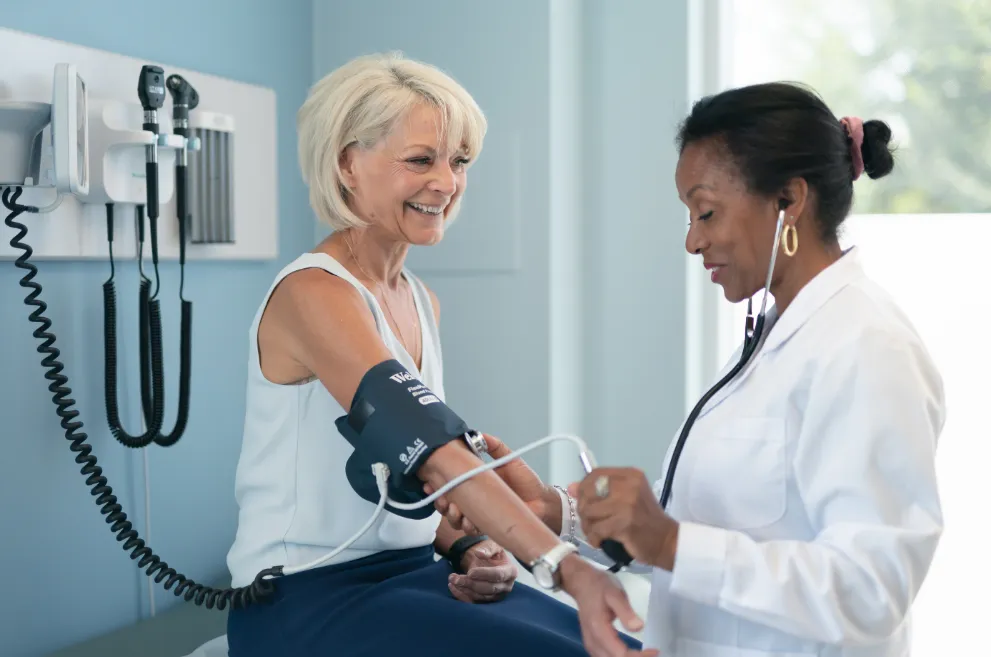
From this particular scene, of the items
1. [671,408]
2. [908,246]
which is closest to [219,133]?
[671,408]

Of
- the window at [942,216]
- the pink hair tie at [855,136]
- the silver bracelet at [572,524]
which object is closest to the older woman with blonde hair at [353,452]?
the silver bracelet at [572,524]

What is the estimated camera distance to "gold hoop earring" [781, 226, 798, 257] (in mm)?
1154

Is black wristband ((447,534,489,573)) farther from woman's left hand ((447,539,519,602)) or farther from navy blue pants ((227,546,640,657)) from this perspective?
navy blue pants ((227,546,640,657))

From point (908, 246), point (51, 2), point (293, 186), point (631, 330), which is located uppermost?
point (51, 2)

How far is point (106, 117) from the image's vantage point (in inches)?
65.7

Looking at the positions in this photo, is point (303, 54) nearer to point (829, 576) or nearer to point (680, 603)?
point (680, 603)

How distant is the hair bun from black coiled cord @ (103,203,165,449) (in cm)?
124

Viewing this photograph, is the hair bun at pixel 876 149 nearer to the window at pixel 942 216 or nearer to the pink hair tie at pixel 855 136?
the pink hair tie at pixel 855 136

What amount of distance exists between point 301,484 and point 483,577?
1.04 feet

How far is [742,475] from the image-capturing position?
1114 mm

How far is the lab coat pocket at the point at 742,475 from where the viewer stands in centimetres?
109

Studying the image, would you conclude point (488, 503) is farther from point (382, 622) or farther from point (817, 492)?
point (817, 492)

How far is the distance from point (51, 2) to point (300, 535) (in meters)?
1.07

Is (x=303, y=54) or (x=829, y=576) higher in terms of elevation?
Answer: (x=303, y=54)
